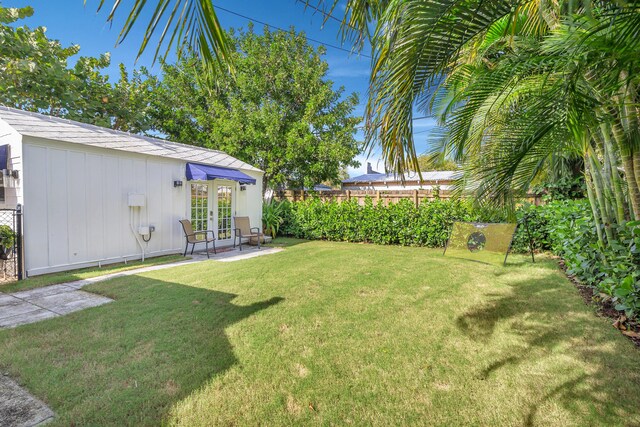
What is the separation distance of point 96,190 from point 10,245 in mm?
1849

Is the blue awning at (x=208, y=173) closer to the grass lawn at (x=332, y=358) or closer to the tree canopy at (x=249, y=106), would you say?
the grass lawn at (x=332, y=358)

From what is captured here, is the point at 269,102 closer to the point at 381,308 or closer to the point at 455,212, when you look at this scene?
the point at 455,212

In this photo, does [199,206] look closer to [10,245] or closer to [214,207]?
[214,207]

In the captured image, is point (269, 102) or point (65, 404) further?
point (269, 102)

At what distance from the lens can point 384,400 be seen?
8.00ft

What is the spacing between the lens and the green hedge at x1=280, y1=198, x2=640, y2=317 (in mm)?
3684

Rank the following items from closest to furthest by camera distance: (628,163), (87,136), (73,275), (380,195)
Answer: (628,163) → (73,275) → (87,136) → (380,195)

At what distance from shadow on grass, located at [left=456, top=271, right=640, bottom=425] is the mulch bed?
141 mm

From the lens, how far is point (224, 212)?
1070cm

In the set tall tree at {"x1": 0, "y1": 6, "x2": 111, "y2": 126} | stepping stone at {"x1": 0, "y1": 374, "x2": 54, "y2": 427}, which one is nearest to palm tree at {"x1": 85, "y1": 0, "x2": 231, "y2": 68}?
stepping stone at {"x1": 0, "y1": 374, "x2": 54, "y2": 427}

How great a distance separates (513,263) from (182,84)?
54.1 ft

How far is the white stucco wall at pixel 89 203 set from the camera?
605 centimetres

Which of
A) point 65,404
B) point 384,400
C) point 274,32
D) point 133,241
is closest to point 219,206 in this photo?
point 133,241

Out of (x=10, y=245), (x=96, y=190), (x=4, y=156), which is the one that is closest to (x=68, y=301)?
(x=10, y=245)
